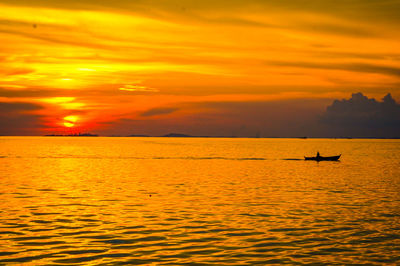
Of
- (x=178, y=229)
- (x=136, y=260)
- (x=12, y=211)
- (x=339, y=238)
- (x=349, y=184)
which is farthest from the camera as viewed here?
(x=349, y=184)

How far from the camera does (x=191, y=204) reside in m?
46.8

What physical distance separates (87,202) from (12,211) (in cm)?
806

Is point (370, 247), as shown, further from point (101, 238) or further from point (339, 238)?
point (101, 238)

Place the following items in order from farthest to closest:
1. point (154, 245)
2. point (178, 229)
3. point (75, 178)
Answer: point (75, 178)
point (178, 229)
point (154, 245)

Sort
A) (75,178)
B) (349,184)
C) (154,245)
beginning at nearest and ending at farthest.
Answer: (154,245) < (349,184) < (75,178)

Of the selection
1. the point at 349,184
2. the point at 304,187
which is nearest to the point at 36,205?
the point at 304,187

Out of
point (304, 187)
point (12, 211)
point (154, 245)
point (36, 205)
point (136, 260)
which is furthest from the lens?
point (304, 187)

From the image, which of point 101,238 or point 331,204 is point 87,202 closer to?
point 101,238

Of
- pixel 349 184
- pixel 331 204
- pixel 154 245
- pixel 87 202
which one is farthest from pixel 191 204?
pixel 349 184

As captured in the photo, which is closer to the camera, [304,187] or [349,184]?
[304,187]

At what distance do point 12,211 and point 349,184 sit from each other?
47299 millimetres

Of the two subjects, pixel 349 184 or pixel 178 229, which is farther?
pixel 349 184

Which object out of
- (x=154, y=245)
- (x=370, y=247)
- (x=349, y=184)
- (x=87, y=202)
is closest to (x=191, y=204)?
(x=87, y=202)

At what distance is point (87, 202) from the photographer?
4800 centimetres
